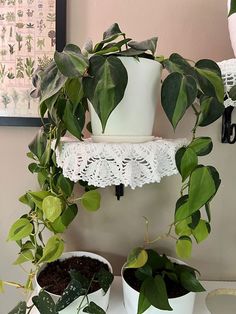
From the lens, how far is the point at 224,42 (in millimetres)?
733

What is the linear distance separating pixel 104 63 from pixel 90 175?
0.65 ft

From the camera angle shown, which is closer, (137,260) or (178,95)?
(178,95)

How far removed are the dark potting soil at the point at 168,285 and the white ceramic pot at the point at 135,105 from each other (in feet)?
1.11

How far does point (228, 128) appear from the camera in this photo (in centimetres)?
73

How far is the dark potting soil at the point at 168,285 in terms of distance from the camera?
0.58 meters

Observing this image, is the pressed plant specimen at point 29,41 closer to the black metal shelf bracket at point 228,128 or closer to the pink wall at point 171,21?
the pink wall at point 171,21

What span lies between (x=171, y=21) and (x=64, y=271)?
28.6 inches

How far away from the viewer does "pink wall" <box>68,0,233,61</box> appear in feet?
2.39

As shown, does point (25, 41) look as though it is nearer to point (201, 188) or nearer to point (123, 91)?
point (123, 91)

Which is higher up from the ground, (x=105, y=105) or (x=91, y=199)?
(x=105, y=105)

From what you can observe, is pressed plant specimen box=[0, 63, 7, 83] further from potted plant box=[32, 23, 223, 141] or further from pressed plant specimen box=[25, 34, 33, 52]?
potted plant box=[32, 23, 223, 141]

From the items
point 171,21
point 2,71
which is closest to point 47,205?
point 2,71

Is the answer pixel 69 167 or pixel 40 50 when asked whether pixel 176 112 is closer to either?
pixel 69 167

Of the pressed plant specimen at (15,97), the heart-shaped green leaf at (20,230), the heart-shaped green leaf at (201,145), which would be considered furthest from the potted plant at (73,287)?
the pressed plant specimen at (15,97)
